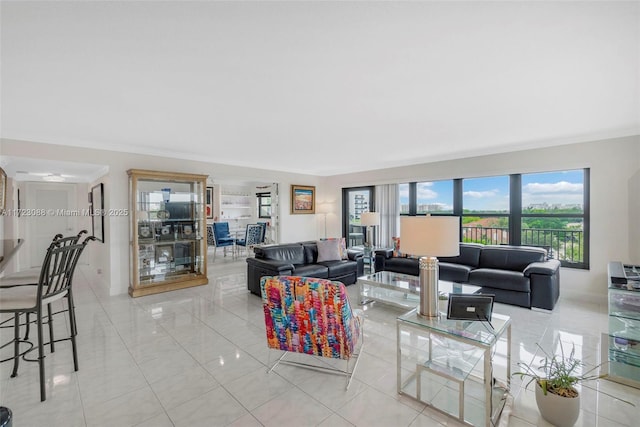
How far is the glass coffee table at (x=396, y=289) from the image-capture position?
3565 mm

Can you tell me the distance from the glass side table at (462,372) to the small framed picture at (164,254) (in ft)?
14.8

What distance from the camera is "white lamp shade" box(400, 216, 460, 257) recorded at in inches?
79.3

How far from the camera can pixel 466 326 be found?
77.7 inches

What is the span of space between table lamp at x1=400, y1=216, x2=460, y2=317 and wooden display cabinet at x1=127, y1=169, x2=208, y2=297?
13.9 ft

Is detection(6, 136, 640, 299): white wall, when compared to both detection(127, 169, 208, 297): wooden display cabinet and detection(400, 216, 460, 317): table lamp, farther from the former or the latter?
detection(400, 216, 460, 317): table lamp

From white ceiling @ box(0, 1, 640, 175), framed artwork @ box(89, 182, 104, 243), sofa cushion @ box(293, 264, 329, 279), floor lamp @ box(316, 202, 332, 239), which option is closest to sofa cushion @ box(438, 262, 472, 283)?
sofa cushion @ box(293, 264, 329, 279)

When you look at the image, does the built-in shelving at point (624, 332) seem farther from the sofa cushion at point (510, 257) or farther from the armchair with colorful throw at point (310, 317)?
the armchair with colorful throw at point (310, 317)

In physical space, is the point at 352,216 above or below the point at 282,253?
above

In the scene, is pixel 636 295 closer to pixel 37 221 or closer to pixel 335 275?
pixel 335 275

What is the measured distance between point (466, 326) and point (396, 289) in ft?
5.51

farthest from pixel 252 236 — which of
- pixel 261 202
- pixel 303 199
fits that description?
pixel 261 202

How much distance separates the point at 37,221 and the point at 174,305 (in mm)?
5074

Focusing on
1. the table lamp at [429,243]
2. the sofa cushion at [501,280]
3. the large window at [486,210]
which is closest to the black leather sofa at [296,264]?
the sofa cushion at [501,280]

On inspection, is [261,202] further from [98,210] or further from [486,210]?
[486,210]
